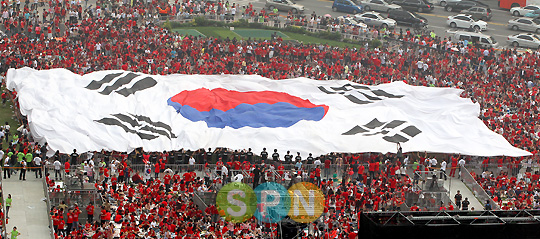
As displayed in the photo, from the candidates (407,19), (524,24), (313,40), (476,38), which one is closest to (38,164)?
(313,40)

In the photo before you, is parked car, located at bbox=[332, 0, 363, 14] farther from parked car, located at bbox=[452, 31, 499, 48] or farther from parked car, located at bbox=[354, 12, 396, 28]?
parked car, located at bbox=[452, 31, 499, 48]

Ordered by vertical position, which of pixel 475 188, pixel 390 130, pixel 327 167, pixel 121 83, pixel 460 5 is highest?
pixel 121 83

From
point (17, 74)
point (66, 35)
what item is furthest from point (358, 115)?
point (66, 35)

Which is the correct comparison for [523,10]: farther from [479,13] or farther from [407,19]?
[407,19]

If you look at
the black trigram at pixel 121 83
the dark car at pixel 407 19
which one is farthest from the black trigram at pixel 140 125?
the dark car at pixel 407 19

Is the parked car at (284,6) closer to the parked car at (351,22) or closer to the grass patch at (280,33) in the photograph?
the grass patch at (280,33)
